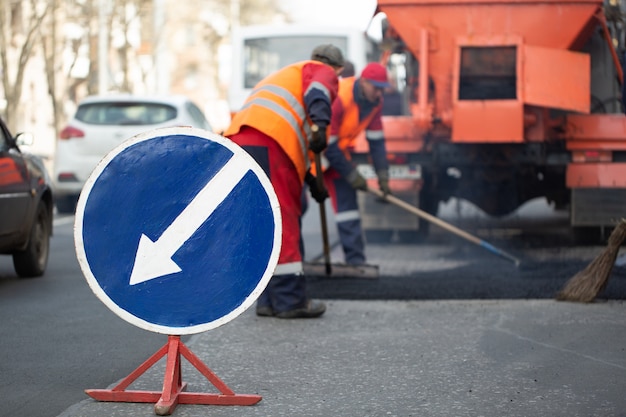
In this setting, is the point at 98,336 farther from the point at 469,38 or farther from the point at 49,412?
the point at 469,38

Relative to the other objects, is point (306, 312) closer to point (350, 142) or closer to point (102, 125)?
point (350, 142)

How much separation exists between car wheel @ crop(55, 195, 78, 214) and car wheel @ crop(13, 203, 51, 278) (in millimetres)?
7424

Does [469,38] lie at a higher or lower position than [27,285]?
higher

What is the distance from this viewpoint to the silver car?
17.0 m

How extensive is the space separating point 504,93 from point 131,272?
7.77m

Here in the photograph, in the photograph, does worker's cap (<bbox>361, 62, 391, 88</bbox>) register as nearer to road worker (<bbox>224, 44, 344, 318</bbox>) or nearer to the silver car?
road worker (<bbox>224, 44, 344, 318</bbox>)

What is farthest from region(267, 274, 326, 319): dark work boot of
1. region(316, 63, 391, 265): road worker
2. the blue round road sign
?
the blue round road sign

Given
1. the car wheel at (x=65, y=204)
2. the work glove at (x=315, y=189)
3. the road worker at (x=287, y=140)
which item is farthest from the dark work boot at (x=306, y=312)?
the car wheel at (x=65, y=204)

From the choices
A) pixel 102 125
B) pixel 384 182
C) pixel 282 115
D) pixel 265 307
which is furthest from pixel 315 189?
pixel 102 125

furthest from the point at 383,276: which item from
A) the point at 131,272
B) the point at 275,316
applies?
the point at 131,272

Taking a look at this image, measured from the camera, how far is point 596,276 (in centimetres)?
836

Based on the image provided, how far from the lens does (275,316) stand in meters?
8.13

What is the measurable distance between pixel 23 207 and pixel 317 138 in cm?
277

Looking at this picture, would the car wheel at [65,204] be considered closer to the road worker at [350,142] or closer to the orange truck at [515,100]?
the orange truck at [515,100]
